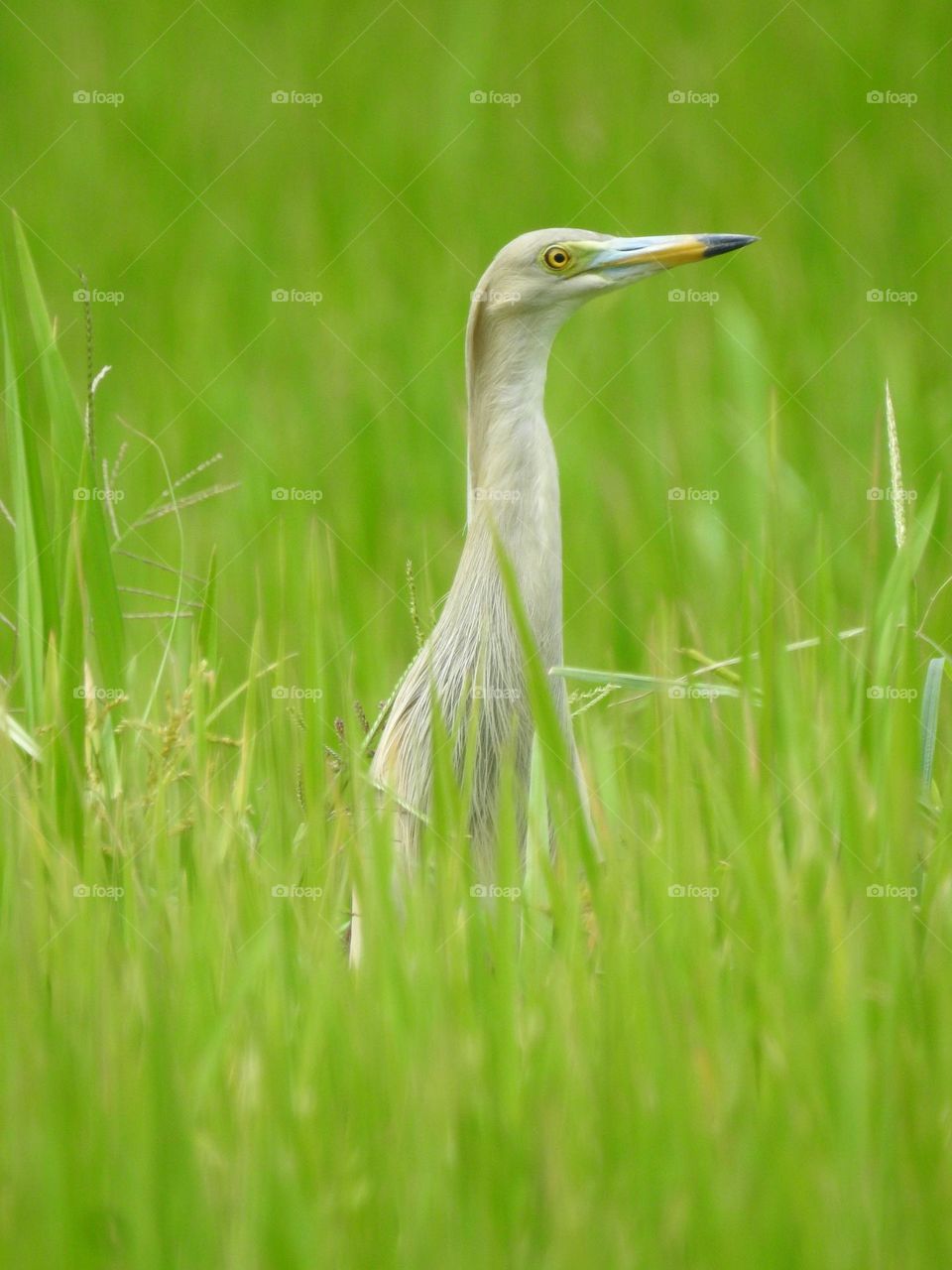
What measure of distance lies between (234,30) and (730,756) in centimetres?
383

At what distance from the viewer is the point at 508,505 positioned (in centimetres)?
207

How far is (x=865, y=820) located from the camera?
1.57m

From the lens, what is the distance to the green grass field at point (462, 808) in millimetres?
1182

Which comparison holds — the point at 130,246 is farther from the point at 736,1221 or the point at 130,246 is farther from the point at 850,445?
the point at 736,1221

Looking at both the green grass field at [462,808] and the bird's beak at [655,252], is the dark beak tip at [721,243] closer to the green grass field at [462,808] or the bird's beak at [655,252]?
the bird's beak at [655,252]

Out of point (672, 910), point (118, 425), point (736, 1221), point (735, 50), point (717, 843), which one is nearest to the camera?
point (736, 1221)

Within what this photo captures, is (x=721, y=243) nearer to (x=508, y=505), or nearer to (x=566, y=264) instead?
(x=566, y=264)

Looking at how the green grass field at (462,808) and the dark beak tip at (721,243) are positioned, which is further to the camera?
the dark beak tip at (721,243)

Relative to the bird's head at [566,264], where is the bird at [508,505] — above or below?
below

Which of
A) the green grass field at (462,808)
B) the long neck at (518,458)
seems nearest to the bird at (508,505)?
the long neck at (518,458)

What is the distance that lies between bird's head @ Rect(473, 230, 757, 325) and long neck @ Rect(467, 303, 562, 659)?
23 mm

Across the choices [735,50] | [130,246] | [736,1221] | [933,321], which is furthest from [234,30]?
[736,1221]

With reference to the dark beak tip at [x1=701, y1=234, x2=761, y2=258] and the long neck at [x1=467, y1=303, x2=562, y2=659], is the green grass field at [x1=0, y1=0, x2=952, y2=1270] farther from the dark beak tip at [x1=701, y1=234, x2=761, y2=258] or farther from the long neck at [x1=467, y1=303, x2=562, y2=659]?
the dark beak tip at [x1=701, y1=234, x2=761, y2=258]

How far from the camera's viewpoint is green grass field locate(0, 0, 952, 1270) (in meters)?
1.18
